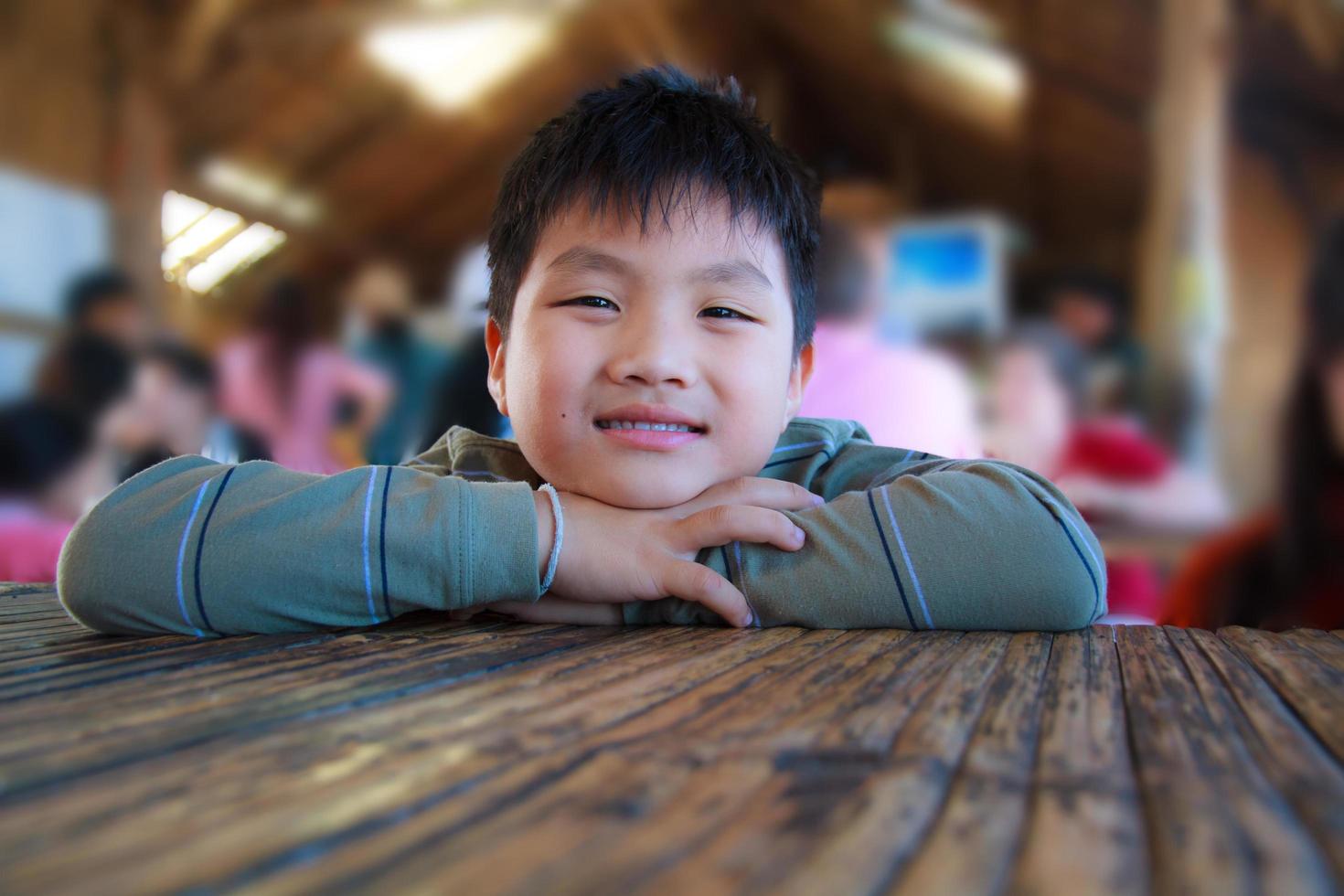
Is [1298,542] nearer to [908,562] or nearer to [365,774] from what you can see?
[908,562]

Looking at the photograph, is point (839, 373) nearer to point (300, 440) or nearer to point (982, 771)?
point (982, 771)

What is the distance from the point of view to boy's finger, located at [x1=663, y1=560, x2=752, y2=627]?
0.57m

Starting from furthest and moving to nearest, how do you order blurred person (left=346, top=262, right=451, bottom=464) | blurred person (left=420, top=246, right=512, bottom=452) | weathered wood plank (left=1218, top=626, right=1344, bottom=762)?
blurred person (left=346, top=262, right=451, bottom=464)
blurred person (left=420, top=246, right=512, bottom=452)
weathered wood plank (left=1218, top=626, right=1344, bottom=762)

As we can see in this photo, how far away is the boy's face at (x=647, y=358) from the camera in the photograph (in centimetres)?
65

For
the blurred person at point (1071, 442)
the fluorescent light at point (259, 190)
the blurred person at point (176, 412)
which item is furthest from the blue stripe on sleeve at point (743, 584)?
the fluorescent light at point (259, 190)

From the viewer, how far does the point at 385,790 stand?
24cm

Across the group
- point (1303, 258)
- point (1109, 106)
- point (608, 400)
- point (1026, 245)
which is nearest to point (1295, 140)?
point (1303, 258)

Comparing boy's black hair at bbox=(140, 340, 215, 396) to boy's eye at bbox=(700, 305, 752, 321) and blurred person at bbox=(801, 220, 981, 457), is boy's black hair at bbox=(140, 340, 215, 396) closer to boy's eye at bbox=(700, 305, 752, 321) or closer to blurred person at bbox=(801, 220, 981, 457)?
blurred person at bbox=(801, 220, 981, 457)

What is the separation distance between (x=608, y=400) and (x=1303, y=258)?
2480 mm

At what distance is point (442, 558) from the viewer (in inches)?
22.1

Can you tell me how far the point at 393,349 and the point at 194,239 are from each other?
685mm

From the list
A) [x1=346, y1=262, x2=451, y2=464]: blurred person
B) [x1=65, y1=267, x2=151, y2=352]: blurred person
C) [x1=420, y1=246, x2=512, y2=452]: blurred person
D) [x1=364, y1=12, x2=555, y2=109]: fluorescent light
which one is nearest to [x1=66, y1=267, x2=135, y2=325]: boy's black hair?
[x1=65, y1=267, x2=151, y2=352]: blurred person

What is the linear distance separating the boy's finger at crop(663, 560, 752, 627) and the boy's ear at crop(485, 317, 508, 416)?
269 mm

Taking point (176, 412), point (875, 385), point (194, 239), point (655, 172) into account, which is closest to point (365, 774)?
point (655, 172)
